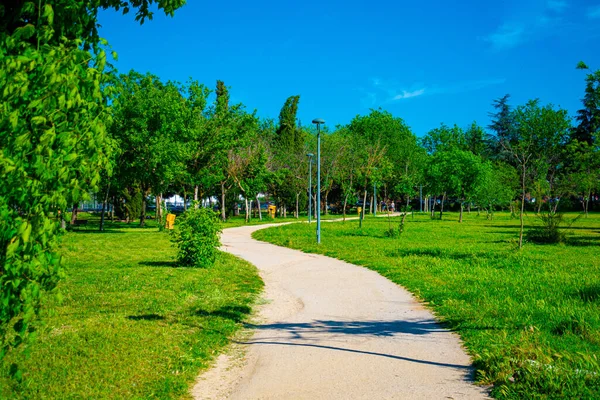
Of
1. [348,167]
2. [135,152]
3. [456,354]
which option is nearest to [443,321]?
[456,354]

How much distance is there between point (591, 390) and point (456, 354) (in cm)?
164

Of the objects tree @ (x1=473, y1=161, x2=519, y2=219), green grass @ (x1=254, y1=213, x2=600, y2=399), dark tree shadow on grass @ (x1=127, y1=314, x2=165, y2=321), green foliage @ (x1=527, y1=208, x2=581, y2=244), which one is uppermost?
tree @ (x1=473, y1=161, x2=519, y2=219)

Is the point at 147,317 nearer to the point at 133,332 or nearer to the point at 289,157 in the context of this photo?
the point at 133,332

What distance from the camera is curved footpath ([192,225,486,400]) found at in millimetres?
4930

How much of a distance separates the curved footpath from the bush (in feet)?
11.8

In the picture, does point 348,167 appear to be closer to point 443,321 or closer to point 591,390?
point 443,321

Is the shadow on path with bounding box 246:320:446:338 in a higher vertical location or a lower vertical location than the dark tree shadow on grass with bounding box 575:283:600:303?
lower

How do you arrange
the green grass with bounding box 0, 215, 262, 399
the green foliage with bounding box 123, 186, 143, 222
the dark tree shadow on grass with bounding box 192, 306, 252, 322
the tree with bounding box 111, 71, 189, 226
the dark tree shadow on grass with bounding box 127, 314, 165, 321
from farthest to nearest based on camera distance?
the green foliage with bounding box 123, 186, 143, 222 → the tree with bounding box 111, 71, 189, 226 → the dark tree shadow on grass with bounding box 192, 306, 252, 322 → the dark tree shadow on grass with bounding box 127, 314, 165, 321 → the green grass with bounding box 0, 215, 262, 399

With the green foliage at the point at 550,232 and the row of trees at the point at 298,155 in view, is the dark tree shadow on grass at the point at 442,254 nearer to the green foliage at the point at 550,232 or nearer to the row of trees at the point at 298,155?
the row of trees at the point at 298,155

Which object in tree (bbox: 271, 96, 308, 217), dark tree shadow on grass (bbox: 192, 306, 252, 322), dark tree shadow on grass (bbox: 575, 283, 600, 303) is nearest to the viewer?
dark tree shadow on grass (bbox: 192, 306, 252, 322)

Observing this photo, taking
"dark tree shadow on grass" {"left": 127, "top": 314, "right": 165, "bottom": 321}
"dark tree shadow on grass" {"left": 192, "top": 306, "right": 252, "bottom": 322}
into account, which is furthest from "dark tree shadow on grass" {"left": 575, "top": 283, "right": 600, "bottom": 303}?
"dark tree shadow on grass" {"left": 127, "top": 314, "right": 165, "bottom": 321}

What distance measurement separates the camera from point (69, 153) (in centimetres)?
317

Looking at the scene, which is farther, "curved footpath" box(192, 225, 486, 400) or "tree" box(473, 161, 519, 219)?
"tree" box(473, 161, 519, 219)

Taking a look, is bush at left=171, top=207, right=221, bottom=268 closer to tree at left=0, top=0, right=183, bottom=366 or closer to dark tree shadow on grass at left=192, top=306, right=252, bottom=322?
dark tree shadow on grass at left=192, top=306, right=252, bottom=322
